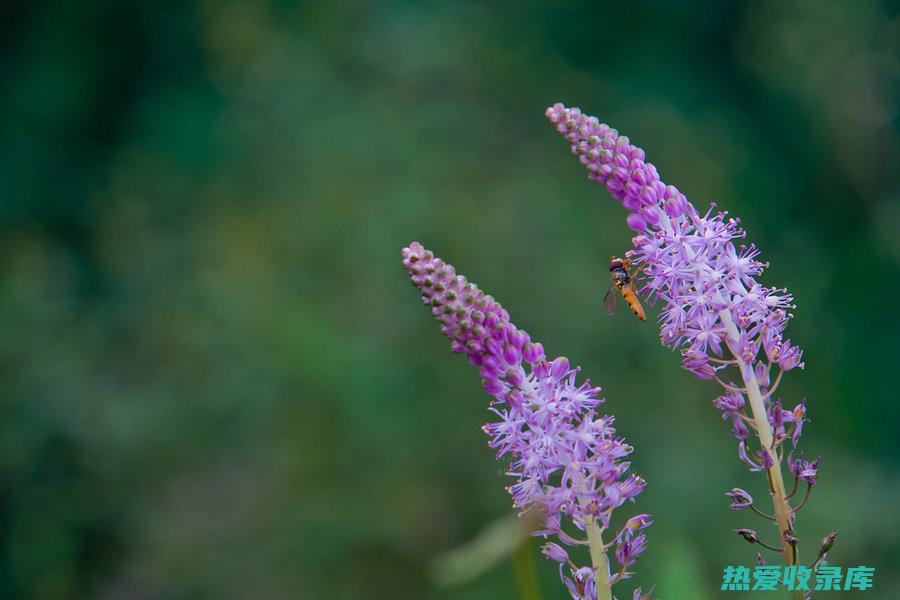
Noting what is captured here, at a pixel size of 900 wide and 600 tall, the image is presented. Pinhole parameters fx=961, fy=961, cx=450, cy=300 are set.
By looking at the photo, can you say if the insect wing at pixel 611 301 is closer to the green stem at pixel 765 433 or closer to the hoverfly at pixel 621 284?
the hoverfly at pixel 621 284

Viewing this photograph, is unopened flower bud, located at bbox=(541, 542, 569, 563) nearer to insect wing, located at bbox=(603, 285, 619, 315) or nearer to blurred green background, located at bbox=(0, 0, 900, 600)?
insect wing, located at bbox=(603, 285, 619, 315)

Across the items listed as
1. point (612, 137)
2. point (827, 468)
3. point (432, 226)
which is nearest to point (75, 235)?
point (432, 226)

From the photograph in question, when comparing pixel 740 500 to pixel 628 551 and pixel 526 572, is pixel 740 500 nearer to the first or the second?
pixel 628 551

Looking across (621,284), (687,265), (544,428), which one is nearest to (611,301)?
(621,284)

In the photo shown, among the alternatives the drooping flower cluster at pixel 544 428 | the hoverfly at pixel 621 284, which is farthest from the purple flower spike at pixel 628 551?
the hoverfly at pixel 621 284

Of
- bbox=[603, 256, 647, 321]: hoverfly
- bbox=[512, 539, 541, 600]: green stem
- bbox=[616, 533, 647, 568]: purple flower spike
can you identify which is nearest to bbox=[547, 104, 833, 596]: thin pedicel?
bbox=[616, 533, 647, 568]: purple flower spike
